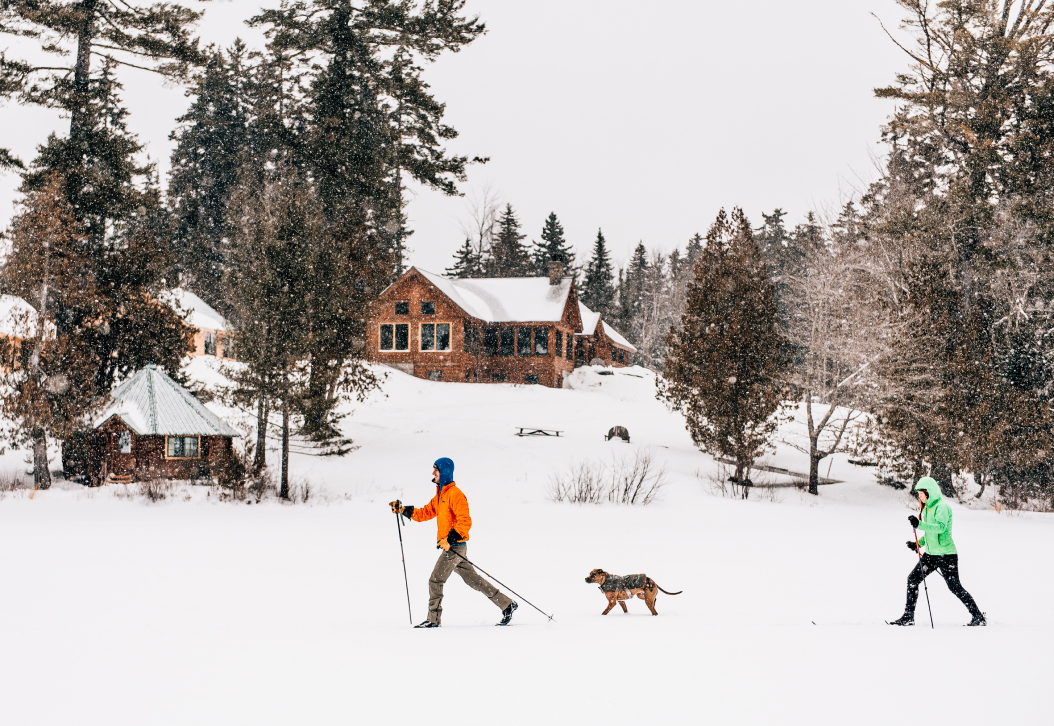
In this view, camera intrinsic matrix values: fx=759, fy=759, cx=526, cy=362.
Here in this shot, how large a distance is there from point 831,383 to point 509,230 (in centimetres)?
4406

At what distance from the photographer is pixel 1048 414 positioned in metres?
20.6

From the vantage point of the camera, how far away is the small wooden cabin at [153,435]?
1997 cm

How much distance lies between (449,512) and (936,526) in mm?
5500

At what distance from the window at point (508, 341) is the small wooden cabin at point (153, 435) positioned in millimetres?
22726

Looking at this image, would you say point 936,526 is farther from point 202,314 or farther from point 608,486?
point 202,314

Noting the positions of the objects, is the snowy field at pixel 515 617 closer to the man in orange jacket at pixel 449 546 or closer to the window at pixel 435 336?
the man in orange jacket at pixel 449 546

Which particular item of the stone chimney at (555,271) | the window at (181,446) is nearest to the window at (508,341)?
the stone chimney at (555,271)

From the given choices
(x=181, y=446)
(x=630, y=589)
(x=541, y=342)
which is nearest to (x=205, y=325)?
(x=541, y=342)

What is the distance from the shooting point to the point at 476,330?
42125 millimetres

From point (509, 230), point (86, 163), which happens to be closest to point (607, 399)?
point (86, 163)

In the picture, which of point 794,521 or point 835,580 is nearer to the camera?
point 835,580

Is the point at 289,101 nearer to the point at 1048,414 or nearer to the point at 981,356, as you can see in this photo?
the point at 981,356

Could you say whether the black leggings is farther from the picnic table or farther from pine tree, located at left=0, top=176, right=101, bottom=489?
the picnic table

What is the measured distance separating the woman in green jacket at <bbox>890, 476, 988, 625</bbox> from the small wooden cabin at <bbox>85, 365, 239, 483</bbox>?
15.8 metres
